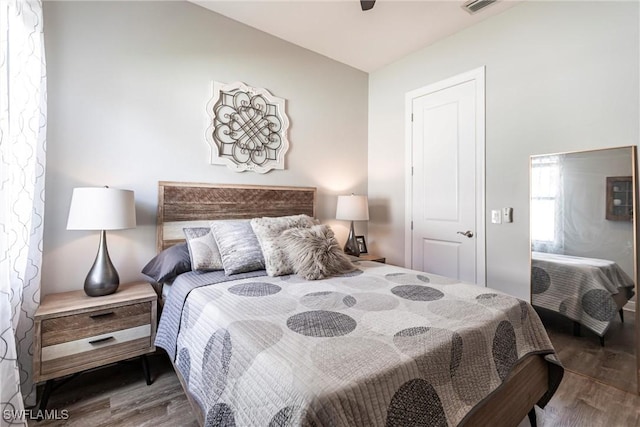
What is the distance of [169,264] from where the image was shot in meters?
2.02

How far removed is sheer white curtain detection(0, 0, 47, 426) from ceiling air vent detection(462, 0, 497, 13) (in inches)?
117

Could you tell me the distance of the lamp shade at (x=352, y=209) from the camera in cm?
314

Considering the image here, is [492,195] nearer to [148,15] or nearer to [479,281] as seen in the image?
[479,281]

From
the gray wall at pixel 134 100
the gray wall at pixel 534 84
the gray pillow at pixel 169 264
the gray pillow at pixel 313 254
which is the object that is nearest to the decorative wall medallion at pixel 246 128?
the gray wall at pixel 134 100

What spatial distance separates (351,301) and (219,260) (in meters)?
1.05

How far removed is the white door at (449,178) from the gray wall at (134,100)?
1423mm

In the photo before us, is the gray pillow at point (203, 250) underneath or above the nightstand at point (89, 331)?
above

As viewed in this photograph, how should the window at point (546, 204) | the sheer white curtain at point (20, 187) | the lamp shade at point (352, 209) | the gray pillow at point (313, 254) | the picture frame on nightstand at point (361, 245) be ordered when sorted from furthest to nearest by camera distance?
the picture frame on nightstand at point (361, 245) < the lamp shade at point (352, 209) < the window at point (546, 204) < the gray pillow at point (313, 254) < the sheer white curtain at point (20, 187)

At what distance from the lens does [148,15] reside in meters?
2.30

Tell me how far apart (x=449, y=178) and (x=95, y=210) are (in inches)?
114

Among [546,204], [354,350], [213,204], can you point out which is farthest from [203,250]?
[546,204]

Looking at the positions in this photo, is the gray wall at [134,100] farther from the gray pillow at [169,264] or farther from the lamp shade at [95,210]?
the lamp shade at [95,210]

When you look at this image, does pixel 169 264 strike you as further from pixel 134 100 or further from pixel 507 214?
pixel 507 214

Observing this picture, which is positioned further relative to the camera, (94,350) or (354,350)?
(94,350)
